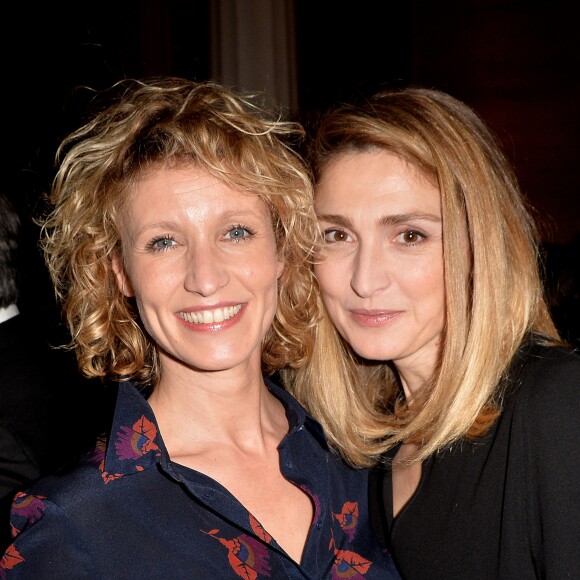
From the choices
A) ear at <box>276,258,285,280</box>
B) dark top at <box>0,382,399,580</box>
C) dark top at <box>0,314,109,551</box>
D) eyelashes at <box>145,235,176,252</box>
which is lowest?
dark top at <box>0,314,109,551</box>

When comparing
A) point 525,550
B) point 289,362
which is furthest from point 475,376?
point 289,362

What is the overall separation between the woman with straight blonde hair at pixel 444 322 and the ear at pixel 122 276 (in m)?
0.51

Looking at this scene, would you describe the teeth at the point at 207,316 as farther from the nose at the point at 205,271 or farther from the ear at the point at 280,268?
the ear at the point at 280,268

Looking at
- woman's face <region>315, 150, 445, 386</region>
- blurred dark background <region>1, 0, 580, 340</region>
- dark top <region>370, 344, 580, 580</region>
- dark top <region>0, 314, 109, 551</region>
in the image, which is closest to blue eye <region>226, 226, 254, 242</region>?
woman's face <region>315, 150, 445, 386</region>

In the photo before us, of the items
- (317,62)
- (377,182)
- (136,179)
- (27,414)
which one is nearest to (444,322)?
(377,182)

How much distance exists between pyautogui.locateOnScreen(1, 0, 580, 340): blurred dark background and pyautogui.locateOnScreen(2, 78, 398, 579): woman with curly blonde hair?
1.94 metres

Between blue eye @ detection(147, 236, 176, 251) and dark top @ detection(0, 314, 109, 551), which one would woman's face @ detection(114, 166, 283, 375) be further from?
dark top @ detection(0, 314, 109, 551)

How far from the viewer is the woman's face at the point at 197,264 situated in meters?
1.70

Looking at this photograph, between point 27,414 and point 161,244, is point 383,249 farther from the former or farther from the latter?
point 27,414

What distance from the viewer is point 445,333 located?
201 centimetres

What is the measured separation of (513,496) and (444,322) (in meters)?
0.49

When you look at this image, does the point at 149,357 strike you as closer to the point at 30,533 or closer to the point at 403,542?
the point at 30,533

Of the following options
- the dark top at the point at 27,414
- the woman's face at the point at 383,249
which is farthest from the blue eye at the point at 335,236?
the dark top at the point at 27,414

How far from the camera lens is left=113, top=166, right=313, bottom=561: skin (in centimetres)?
171
